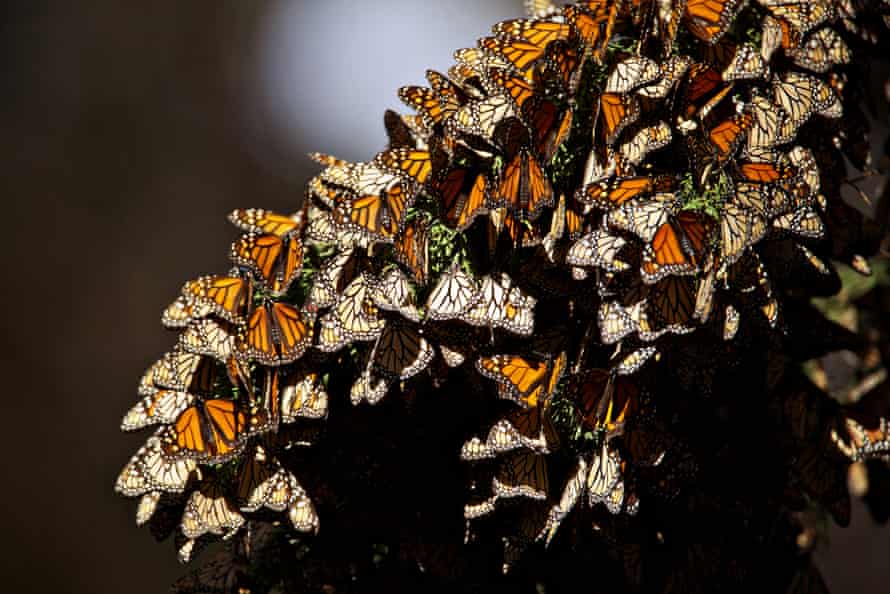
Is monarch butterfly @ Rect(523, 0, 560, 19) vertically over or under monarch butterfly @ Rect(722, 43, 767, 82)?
over

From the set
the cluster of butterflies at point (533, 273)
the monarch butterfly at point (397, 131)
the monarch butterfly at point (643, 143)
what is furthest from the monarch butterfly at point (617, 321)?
the monarch butterfly at point (397, 131)

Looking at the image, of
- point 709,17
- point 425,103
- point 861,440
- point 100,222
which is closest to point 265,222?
point 425,103

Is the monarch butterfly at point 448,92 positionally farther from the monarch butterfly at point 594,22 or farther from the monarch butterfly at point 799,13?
the monarch butterfly at point 799,13

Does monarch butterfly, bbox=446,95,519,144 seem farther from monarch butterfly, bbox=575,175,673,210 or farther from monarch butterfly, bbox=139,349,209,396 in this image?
monarch butterfly, bbox=139,349,209,396

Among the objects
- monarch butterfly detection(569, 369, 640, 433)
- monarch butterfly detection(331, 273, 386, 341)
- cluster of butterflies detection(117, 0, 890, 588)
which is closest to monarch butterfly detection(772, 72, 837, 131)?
cluster of butterflies detection(117, 0, 890, 588)

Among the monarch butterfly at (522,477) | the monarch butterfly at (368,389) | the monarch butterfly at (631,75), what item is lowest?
the monarch butterfly at (522,477)

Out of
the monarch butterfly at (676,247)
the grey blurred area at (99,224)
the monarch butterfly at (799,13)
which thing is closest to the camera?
the monarch butterfly at (676,247)

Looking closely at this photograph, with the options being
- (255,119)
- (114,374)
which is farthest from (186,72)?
(114,374)
